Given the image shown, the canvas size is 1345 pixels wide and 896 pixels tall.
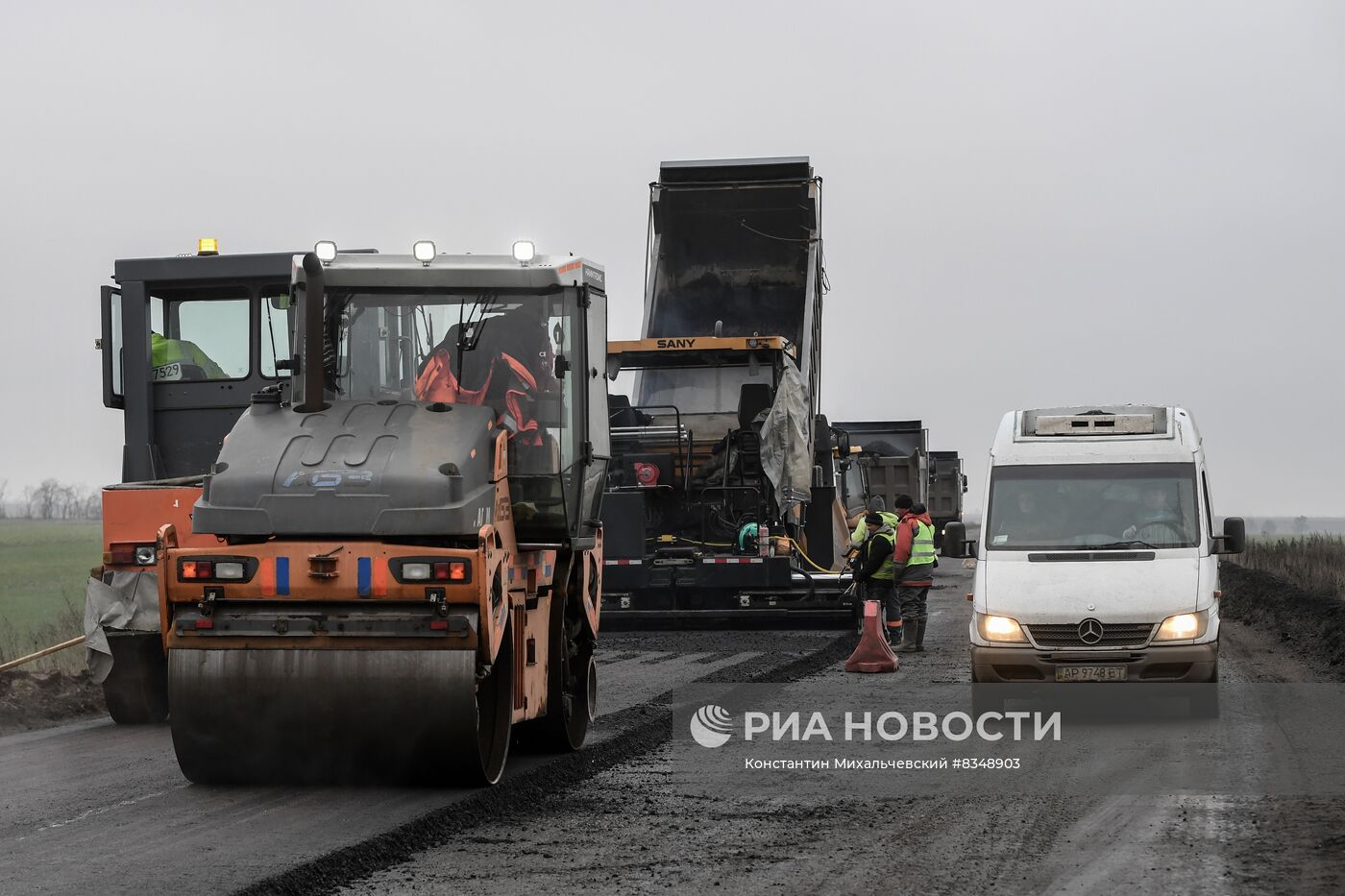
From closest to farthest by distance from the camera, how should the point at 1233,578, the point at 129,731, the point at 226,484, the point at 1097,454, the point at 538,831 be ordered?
1. the point at 538,831
2. the point at 226,484
3. the point at 129,731
4. the point at 1097,454
5. the point at 1233,578

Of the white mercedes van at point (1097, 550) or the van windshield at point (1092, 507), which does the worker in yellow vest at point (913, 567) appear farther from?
the van windshield at point (1092, 507)

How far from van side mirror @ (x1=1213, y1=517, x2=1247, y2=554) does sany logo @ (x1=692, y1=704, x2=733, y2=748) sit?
12.8 feet

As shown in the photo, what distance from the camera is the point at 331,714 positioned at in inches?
331

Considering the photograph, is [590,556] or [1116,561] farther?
[1116,561]

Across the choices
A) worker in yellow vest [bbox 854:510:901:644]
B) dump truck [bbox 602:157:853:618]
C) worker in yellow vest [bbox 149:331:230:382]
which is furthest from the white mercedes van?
dump truck [bbox 602:157:853:618]

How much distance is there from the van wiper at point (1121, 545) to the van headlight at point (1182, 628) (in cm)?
79

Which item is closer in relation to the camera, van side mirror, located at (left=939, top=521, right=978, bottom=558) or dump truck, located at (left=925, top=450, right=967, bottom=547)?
van side mirror, located at (left=939, top=521, right=978, bottom=558)

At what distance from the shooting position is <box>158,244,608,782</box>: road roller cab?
27.3 feet

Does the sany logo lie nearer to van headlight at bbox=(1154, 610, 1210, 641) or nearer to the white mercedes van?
the white mercedes van

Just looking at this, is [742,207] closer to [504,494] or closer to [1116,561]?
[1116,561]

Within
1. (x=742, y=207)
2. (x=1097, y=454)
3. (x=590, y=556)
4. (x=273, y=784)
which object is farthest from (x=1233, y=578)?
(x=273, y=784)

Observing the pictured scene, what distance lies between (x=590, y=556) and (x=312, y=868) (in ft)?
13.1

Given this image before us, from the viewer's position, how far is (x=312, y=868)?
6773 millimetres

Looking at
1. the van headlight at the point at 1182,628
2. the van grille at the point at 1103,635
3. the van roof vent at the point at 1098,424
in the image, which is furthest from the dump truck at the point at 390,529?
the van roof vent at the point at 1098,424
